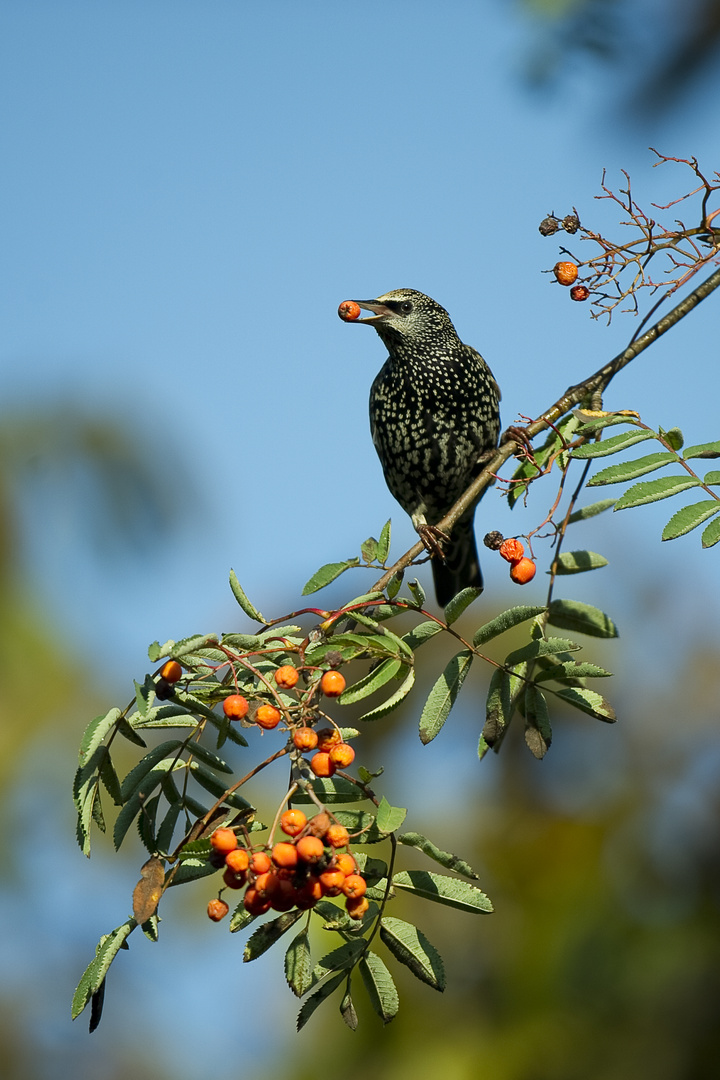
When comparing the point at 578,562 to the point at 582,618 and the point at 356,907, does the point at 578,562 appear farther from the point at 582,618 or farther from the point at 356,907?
the point at 356,907

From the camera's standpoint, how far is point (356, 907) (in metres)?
2.07

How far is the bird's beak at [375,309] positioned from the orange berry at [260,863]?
307 cm

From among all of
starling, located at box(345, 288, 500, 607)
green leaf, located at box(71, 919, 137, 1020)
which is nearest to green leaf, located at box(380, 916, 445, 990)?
green leaf, located at box(71, 919, 137, 1020)

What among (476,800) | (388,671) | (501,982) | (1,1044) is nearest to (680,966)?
(501,982)

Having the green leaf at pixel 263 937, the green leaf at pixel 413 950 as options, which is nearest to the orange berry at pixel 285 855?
the green leaf at pixel 263 937

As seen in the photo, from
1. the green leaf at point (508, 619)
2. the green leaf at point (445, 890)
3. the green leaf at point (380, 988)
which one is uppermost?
the green leaf at point (508, 619)

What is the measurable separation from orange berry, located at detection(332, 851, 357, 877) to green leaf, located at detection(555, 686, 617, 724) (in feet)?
1.85

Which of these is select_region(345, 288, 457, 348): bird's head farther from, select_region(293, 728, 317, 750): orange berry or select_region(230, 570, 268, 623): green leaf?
select_region(293, 728, 317, 750): orange berry

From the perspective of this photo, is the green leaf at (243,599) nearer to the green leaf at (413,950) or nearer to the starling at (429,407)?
the green leaf at (413,950)

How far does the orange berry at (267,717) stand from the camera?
2.14 m

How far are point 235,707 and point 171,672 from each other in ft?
0.61

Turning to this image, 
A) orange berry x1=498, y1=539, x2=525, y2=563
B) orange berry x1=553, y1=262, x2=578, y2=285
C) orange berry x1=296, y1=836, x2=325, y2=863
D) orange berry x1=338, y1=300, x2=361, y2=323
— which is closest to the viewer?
orange berry x1=296, y1=836, x2=325, y2=863

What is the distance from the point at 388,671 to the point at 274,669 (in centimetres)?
25

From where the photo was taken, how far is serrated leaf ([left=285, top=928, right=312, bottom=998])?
2.21 meters
